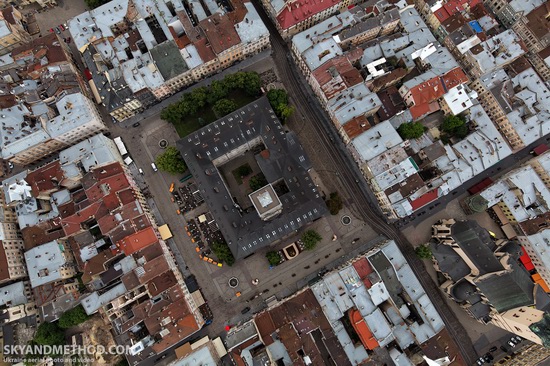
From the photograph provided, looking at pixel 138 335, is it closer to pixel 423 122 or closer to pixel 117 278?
pixel 117 278

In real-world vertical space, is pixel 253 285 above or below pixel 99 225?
below

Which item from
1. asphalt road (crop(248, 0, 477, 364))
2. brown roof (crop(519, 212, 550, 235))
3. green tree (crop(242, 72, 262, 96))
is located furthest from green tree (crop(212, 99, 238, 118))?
brown roof (crop(519, 212, 550, 235))

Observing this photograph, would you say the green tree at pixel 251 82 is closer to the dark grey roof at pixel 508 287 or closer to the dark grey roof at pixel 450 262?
the dark grey roof at pixel 450 262

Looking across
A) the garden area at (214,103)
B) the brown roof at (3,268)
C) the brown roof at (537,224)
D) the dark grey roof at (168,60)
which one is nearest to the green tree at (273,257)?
the garden area at (214,103)

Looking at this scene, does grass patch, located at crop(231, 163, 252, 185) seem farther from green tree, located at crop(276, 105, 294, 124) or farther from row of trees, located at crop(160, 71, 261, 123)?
green tree, located at crop(276, 105, 294, 124)

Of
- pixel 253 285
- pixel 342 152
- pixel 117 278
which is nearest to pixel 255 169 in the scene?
pixel 342 152

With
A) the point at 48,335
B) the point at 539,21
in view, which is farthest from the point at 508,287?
the point at 48,335
